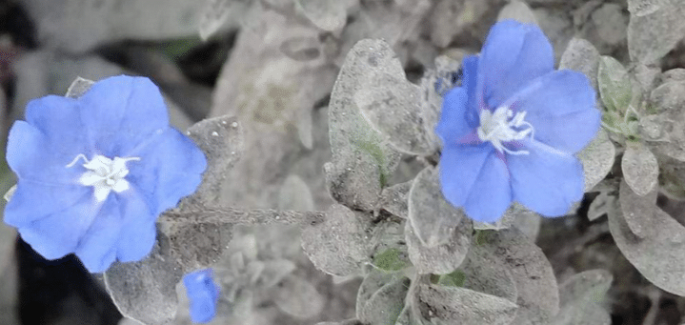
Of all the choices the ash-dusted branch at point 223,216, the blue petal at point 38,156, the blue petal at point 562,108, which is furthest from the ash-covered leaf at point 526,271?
the blue petal at point 38,156

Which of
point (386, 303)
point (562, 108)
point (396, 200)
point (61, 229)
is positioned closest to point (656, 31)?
point (562, 108)

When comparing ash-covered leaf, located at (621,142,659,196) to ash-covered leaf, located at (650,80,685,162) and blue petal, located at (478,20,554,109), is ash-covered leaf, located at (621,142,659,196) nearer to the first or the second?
ash-covered leaf, located at (650,80,685,162)

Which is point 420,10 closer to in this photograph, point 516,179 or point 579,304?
point 579,304

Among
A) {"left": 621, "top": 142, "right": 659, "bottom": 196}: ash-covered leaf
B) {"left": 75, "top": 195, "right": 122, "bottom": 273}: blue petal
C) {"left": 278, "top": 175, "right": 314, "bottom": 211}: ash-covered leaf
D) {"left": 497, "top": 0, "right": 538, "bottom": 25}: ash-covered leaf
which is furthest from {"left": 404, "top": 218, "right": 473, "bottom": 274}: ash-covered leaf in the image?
{"left": 497, "top": 0, "right": 538, "bottom": 25}: ash-covered leaf

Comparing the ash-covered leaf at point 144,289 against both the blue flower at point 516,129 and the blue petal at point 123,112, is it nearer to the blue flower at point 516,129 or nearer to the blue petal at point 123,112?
the blue petal at point 123,112

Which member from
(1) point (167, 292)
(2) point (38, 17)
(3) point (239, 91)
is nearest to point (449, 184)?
(1) point (167, 292)

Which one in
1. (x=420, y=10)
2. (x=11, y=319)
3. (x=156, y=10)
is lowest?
(x=11, y=319)
